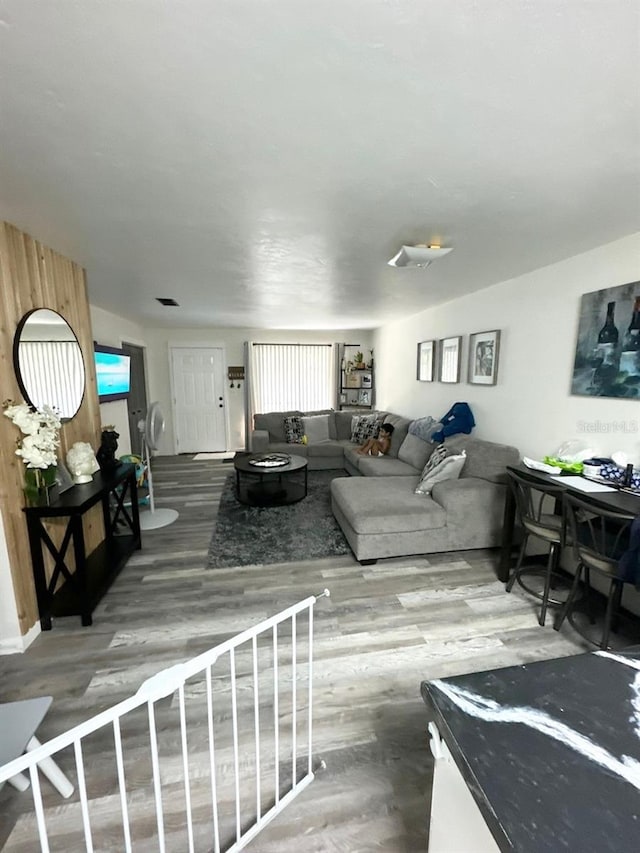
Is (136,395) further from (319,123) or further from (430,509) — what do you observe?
(319,123)

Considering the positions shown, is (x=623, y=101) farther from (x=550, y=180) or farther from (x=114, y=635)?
(x=114, y=635)

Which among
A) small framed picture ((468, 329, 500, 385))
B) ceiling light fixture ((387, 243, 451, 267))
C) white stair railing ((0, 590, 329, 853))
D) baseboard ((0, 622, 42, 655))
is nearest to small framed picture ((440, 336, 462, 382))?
small framed picture ((468, 329, 500, 385))

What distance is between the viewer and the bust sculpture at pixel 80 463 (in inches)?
92.7

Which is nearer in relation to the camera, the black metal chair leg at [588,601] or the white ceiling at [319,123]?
the white ceiling at [319,123]

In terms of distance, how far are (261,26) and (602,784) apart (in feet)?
5.53

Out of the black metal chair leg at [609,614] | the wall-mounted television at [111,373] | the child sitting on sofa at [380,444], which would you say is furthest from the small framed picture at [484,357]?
the wall-mounted television at [111,373]

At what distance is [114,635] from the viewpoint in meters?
2.02

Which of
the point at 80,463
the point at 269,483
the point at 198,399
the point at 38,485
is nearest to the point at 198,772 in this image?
the point at 38,485

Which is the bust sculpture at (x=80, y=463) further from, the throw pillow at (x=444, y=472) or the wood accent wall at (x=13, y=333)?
the throw pillow at (x=444, y=472)

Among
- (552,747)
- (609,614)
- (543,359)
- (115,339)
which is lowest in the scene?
(609,614)

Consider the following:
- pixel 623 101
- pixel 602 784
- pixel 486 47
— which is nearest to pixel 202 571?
pixel 602 784

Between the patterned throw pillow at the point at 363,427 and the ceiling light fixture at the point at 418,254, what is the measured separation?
3254 millimetres

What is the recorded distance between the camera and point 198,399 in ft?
20.9

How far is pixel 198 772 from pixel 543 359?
3.20 meters
